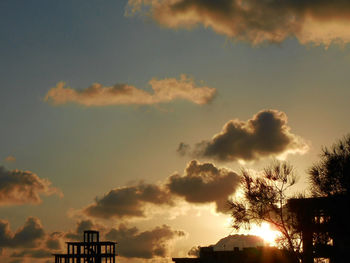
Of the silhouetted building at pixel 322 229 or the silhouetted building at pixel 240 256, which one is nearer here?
the silhouetted building at pixel 322 229

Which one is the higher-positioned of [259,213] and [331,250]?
[259,213]

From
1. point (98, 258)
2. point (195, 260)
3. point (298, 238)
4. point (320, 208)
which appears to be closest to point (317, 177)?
point (320, 208)

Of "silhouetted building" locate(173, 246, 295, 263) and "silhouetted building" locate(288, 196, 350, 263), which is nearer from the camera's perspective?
"silhouetted building" locate(288, 196, 350, 263)

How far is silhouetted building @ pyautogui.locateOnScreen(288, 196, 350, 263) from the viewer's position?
1473 inches

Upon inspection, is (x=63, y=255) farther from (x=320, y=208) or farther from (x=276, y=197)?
(x=320, y=208)

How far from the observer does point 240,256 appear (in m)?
49.8

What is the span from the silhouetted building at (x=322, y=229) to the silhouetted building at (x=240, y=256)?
668cm

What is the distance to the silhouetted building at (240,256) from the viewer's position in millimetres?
47219

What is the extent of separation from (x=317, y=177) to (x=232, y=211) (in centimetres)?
672

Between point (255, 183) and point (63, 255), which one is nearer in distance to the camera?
point (255, 183)

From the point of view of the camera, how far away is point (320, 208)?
38.1m

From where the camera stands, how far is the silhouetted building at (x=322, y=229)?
37.4 meters

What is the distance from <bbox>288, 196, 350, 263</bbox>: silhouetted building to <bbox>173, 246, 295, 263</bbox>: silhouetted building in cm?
668

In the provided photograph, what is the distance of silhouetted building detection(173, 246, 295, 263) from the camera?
4722 centimetres
